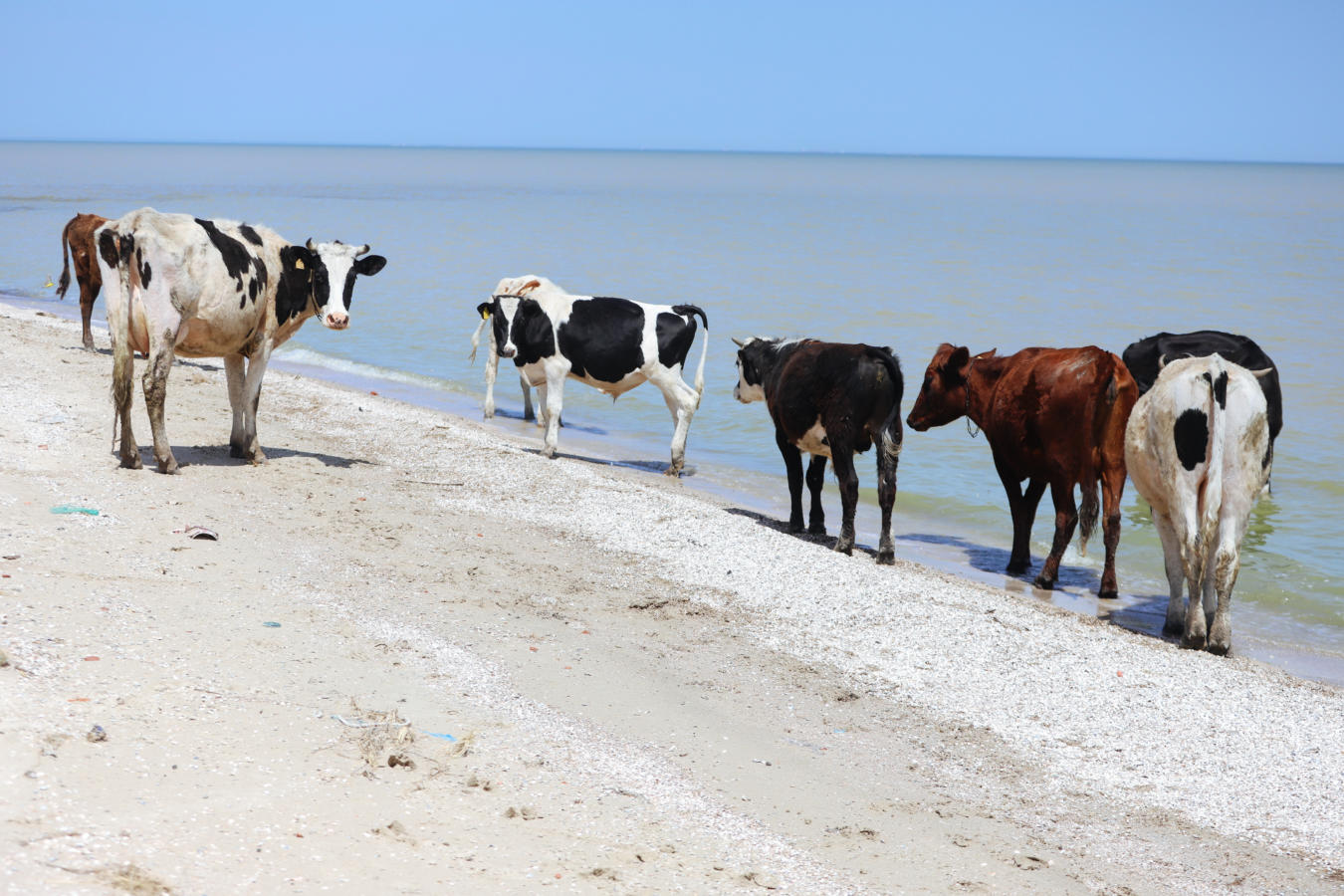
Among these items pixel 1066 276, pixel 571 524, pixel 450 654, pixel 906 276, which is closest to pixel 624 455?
pixel 571 524

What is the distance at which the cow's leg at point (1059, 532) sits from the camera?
38.1 feet

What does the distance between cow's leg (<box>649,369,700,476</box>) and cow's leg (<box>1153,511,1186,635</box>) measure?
6.87m

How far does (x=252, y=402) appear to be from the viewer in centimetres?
1215

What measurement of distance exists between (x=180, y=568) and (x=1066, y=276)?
38.2 meters

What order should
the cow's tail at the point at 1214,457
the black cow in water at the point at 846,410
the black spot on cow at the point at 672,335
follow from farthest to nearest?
the black spot on cow at the point at 672,335
the black cow in water at the point at 846,410
the cow's tail at the point at 1214,457

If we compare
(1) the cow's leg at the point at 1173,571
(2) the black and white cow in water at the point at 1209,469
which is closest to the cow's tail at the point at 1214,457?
(2) the black and white cow in water at the point at 1209,469

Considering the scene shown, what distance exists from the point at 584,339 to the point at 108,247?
233 inches

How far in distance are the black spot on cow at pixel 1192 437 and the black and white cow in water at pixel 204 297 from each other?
7.11 m

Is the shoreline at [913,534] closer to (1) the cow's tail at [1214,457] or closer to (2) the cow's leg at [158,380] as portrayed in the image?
(1) the cow's tail at [1214,457]

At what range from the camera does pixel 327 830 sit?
4.93 m

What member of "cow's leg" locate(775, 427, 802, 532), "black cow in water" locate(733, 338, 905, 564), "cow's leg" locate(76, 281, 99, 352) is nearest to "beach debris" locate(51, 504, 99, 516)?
"black cow in water" locate(733, 338, 905, 564)

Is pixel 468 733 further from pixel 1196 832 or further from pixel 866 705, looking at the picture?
pixel 1196 832

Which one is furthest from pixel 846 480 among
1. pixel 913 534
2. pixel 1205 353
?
pixel 1205 353

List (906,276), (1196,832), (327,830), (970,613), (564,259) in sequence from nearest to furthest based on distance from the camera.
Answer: (327,830), (1196,832), (970,613), (906,276), (564,259)
